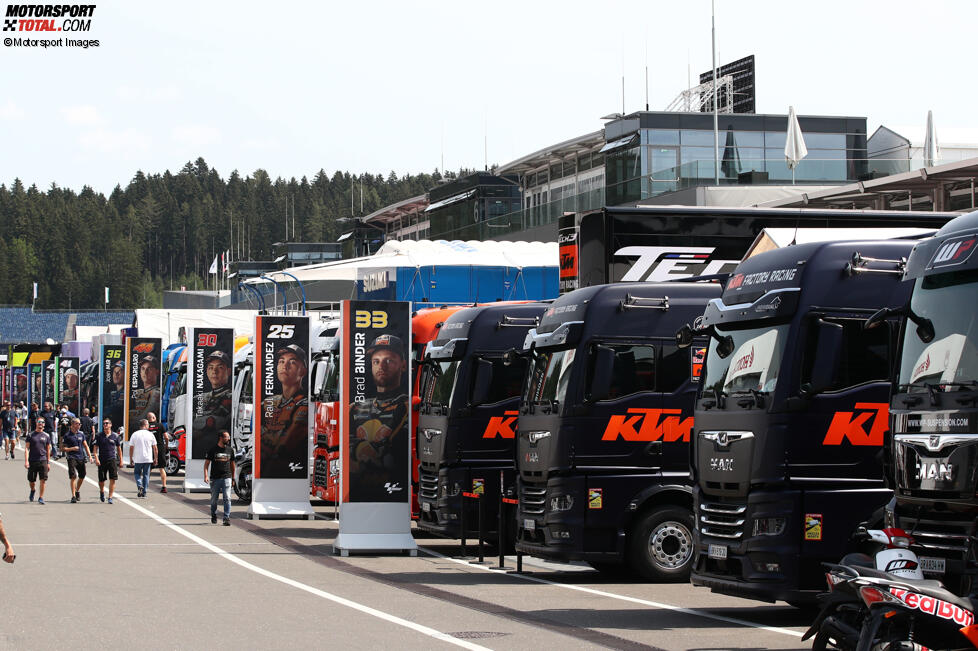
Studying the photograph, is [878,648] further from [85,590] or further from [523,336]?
[523,336]

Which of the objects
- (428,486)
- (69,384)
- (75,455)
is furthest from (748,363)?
(69,384)

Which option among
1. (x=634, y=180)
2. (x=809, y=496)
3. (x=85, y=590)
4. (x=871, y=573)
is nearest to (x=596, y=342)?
(x=809, y=496)

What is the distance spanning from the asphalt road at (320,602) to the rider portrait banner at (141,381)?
73.8 ft

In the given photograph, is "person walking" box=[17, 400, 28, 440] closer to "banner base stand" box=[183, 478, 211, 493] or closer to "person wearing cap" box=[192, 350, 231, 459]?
"banner base stand" box=[183, 478, 211, 493]

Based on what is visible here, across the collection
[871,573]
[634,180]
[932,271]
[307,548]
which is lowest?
[307,548]

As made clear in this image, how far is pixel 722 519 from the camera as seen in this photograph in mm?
12914

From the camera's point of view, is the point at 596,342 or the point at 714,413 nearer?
the point at 714,413

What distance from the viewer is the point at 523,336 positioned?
791 inches

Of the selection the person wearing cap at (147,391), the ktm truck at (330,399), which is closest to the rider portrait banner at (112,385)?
the person wearing cap at (147,391)

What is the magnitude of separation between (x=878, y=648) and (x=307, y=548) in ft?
44.2

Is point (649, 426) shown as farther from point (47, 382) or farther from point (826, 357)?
point (47, 382)

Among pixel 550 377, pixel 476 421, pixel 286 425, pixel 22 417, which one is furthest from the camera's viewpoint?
pixel 22 417

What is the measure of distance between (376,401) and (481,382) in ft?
5.33

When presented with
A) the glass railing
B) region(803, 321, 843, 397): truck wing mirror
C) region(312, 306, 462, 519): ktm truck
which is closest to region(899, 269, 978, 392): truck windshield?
region(803, 321, 843, 397): truck wing mirror
